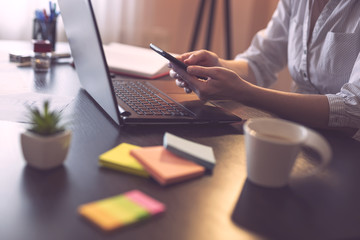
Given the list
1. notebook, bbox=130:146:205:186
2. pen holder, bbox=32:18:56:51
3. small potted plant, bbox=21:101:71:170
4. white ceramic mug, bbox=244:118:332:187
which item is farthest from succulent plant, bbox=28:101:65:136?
pen holder, bbox=32:18:56:51

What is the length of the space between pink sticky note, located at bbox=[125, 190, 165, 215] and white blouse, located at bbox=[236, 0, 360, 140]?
59 centimetres

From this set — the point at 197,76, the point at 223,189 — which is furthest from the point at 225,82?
the point at 223,189

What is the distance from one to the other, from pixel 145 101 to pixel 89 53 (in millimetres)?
168

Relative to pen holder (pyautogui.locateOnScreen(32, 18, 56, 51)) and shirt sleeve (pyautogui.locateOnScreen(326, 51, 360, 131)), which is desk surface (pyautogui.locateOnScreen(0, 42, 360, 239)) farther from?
pen holder (pyautogui.locateOnScreen(32, 18, 56, 51))

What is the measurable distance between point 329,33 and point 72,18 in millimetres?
736

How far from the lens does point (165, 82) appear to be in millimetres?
1166

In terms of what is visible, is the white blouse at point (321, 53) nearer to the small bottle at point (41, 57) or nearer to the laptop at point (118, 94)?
the laptop at point (118, 94)

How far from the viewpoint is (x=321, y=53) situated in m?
1.24

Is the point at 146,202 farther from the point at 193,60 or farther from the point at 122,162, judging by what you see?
the point at 193,60

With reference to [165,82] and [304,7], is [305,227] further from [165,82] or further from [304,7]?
[304,7]

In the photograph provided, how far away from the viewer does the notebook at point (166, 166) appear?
57 cm

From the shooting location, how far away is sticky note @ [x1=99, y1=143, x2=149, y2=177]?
23.0 inches

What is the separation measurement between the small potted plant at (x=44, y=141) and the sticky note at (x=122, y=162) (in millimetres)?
64

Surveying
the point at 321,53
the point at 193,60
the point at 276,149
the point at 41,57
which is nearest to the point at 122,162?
the point at 276,149
